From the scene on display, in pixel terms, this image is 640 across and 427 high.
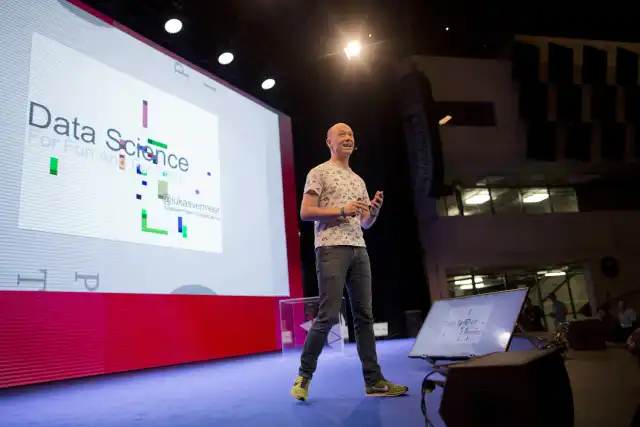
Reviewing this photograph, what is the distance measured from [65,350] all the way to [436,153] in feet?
21.5

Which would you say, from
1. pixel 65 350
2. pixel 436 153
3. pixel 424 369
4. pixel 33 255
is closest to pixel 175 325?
pixel 65 350

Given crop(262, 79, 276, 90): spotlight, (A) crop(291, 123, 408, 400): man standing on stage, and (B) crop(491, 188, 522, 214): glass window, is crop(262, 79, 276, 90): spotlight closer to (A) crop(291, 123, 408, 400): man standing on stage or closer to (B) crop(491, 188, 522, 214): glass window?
(A) crop(291, 123, 408, 400): man standing on stage

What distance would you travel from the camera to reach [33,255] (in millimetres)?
3037

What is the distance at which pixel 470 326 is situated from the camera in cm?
280

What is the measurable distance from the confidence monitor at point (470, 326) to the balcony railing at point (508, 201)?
25.7 ft

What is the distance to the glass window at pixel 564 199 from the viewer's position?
11.5 meters

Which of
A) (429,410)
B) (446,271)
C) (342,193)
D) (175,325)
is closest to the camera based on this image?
(429,410)

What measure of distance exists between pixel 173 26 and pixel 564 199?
1033 centimetres

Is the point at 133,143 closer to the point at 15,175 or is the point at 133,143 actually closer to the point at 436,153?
the point at 15,175

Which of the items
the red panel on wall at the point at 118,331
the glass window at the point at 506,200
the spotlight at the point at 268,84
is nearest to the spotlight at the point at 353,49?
the spotlight at the point at 268,84

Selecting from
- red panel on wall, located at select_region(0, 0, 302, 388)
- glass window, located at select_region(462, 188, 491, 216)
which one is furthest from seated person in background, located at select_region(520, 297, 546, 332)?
red panel on wall, located at select_region(0, 0, 302, 388)

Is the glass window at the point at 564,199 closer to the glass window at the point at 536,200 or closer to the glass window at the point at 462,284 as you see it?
the glass window at the point at 536,200

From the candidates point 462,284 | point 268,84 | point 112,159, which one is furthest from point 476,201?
point 112,159

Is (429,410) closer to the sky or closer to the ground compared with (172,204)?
closer to the ground
